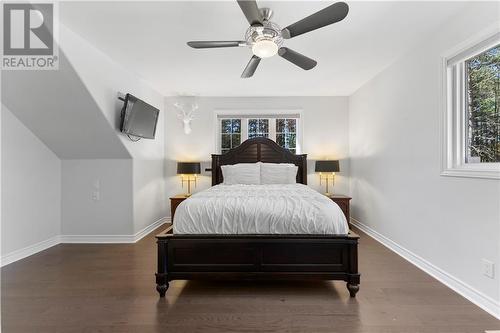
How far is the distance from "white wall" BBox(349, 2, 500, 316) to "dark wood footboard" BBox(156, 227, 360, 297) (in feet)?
3.35

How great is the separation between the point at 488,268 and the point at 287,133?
3.63 metres

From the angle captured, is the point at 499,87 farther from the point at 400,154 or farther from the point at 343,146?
the point at 343,146

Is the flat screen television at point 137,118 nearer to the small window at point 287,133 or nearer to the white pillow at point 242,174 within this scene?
the white pillow at point 242,174

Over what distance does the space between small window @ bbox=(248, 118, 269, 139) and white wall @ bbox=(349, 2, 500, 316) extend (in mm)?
1803

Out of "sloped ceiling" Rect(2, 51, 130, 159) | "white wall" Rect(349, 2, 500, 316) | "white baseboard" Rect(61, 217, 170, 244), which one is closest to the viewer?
"white wall" Rect(349, 2, 500, 316)

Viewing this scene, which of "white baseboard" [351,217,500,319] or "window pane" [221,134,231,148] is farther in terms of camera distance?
"window pane" [221,134,231,148]

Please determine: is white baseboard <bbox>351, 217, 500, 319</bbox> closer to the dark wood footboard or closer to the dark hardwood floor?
the dark hardwood floor

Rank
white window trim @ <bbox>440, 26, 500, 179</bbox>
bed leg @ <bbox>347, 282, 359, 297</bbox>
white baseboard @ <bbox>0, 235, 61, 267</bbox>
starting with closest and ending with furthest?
bed leg @ <bbox>347, 282, 359, 297</bbox> < white window trim @ <bbox>440, 26, 500, 179</bbox> < white baseboard @ <bbox>0, 235, 61, 267</bbox>

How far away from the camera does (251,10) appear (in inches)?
73.0

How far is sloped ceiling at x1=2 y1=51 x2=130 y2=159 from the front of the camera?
2760 millimetres

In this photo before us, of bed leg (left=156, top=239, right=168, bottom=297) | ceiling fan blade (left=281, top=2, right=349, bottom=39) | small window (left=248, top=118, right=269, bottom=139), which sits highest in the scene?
ceiling fan blade (left=281, top=2, right=349, bottom=39)

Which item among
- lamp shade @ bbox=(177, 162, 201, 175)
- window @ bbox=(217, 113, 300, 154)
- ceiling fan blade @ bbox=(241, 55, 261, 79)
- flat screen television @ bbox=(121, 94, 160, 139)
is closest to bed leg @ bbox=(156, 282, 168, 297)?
flat screen television @ bbox=(121, 94, 160, 139)

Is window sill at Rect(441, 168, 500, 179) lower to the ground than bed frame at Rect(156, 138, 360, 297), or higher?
higher

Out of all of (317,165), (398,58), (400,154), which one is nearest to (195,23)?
(398,58)
